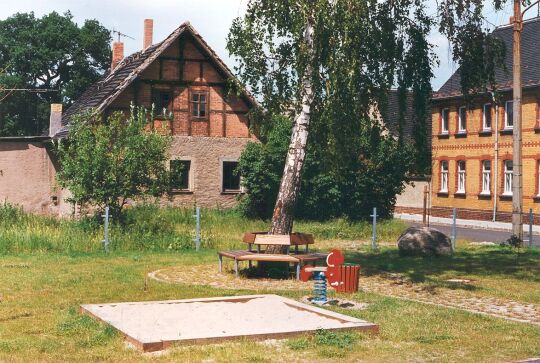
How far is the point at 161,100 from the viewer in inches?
1393

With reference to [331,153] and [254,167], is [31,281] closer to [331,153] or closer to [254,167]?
[331,153]

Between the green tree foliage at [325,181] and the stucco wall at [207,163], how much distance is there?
2841mm

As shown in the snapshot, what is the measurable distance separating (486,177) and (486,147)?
5.16 feet

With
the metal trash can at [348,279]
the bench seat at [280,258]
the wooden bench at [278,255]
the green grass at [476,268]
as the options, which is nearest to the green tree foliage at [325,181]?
the green grass at [476,268]

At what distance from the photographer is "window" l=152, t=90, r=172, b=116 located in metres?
35.1

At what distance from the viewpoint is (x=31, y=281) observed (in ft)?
48.3

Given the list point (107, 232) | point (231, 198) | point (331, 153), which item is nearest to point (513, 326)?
point (331, 153)

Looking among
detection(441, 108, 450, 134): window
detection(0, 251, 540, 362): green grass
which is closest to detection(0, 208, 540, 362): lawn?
detection(0, 251, 540, 362): green grass

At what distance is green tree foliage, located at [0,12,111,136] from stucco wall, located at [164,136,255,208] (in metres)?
30.6

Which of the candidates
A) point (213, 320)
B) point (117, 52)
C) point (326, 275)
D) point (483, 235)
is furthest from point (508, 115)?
point (213, 320)

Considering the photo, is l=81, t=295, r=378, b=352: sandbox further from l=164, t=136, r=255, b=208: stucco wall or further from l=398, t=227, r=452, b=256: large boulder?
l=164, t=136, r=255, b=208: stucco wall

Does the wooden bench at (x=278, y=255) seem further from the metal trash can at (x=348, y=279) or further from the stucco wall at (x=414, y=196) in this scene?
the stucco wall at (x=414, y=196)

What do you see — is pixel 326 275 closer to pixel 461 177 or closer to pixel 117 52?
pixel 117 52

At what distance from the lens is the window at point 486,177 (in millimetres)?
44031
